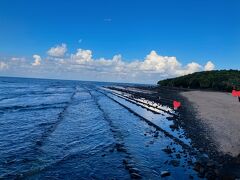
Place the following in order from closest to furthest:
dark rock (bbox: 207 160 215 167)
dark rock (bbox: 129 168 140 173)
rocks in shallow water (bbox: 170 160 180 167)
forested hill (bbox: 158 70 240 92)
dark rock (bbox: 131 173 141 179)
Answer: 1. dark rock (bbox: 131 173 141 179)
2. dark rock (bbox: 129 168 140 173)
3. dark rock (bbox: 207 160 215 167)
4. rocks in shallow water (bbox: 170 160 180 167)
5. forested hill (bbox: 158 70 240 92)

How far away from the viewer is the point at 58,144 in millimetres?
19312

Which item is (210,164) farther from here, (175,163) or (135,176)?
(135,176)

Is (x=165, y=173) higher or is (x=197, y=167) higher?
(x=197, y=167)

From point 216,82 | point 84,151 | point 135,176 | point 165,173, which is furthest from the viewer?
point 216,82

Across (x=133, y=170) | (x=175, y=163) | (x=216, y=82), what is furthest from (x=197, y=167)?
(x=216, y=82)

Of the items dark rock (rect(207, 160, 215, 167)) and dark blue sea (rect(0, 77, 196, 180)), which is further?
dark rock (rect(207, 160, 215, 167))

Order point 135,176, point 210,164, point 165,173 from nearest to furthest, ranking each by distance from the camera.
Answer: point 135,176
point 165,173
point 210,164

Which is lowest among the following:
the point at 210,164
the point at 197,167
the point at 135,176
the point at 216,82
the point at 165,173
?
the point at 135,176

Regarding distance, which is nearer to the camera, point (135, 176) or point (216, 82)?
point (135, 176)

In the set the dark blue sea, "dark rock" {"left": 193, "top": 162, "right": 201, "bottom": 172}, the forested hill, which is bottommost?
the dark blue sea

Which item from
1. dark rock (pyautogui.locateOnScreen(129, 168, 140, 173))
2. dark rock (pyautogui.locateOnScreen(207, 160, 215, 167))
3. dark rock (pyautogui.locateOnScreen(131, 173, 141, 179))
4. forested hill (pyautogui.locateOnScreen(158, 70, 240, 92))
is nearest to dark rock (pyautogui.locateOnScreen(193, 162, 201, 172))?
dark rock (pyautogui.locateOnScreen(207, 160, 215, 167))

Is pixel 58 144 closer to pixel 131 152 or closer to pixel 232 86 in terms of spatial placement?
pixel 131 152

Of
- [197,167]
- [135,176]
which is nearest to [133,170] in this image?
[135,176]

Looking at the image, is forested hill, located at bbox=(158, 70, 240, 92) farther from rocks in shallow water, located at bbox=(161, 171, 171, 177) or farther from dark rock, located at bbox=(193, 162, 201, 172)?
rocks in shallow water, located at bbox=(161, 171, 171, 177)
